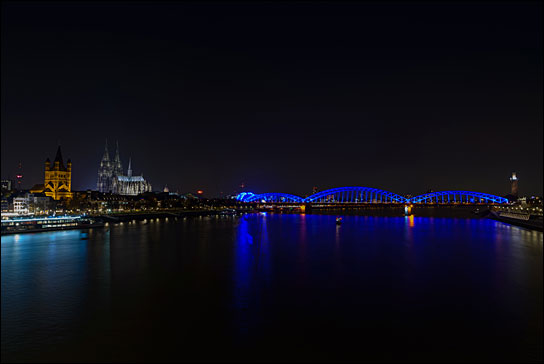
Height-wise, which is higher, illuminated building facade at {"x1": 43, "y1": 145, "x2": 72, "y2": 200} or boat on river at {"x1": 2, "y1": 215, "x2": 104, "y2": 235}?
illuminated building facade at {"x1": 43, "y1": 145, "x2": 72, "y2": 200}

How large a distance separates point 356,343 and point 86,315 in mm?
7543

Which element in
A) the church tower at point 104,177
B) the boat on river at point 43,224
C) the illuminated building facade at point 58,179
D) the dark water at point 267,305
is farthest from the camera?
the church tower at point 104,177

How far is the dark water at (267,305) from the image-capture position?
904 cm

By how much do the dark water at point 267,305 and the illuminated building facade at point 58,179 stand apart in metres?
44.4

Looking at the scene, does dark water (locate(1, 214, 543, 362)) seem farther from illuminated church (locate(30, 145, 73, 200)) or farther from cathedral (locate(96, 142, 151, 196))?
cathedral (locate(96, 142, 151, 196))

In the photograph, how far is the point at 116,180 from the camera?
118000 mm

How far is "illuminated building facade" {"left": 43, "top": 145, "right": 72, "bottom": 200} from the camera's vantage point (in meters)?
63.4

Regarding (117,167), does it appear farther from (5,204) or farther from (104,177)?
(5,204)

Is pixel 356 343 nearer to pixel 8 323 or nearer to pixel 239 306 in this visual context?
pixel 239 306

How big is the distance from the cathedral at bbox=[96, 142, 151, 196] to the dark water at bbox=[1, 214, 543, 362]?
98.7 meters

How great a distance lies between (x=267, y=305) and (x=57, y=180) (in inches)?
2540

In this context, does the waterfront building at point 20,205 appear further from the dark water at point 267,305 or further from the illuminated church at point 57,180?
the dark water at point 267,305

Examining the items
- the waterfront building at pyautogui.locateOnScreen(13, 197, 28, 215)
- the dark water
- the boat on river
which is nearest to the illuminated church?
the waterfront building at pyautogui.locateOnScreen(13, 197, 28, 215)

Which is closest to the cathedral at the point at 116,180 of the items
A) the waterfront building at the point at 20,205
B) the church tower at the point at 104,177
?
the church tower at the point at 104,177
